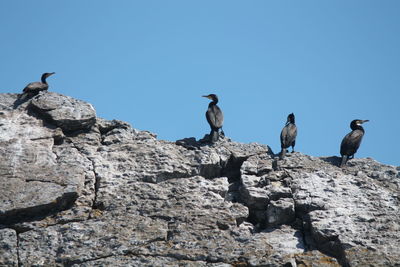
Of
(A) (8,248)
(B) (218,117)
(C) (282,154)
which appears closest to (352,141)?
(C) (282,154)

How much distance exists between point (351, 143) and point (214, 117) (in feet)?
12.6

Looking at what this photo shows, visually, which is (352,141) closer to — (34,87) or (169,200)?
(169,200)

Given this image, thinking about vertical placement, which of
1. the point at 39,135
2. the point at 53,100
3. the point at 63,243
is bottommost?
the point at 63,243

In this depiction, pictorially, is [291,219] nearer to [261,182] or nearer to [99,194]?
[261,182]

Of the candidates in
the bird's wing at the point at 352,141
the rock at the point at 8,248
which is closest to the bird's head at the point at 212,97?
the bird's wing at the point at 352,141

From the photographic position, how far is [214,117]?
58.4 ft

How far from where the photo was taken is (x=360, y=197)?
13.9 metres

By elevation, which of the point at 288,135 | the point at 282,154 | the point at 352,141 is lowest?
the point at 282,154

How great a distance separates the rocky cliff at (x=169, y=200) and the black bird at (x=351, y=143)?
31cm

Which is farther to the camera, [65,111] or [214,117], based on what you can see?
[214,117]

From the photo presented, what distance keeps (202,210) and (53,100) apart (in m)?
5.40

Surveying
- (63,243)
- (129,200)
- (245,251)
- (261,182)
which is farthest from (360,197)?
(63,243)

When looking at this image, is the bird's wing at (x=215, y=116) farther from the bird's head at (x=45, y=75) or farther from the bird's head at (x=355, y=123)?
the bird's head at (x=45, y=75)

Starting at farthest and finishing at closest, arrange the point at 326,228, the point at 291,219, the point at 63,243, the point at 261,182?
the point at 261,182, the point at 291,219, the point at 326,228, the point at 63,243
